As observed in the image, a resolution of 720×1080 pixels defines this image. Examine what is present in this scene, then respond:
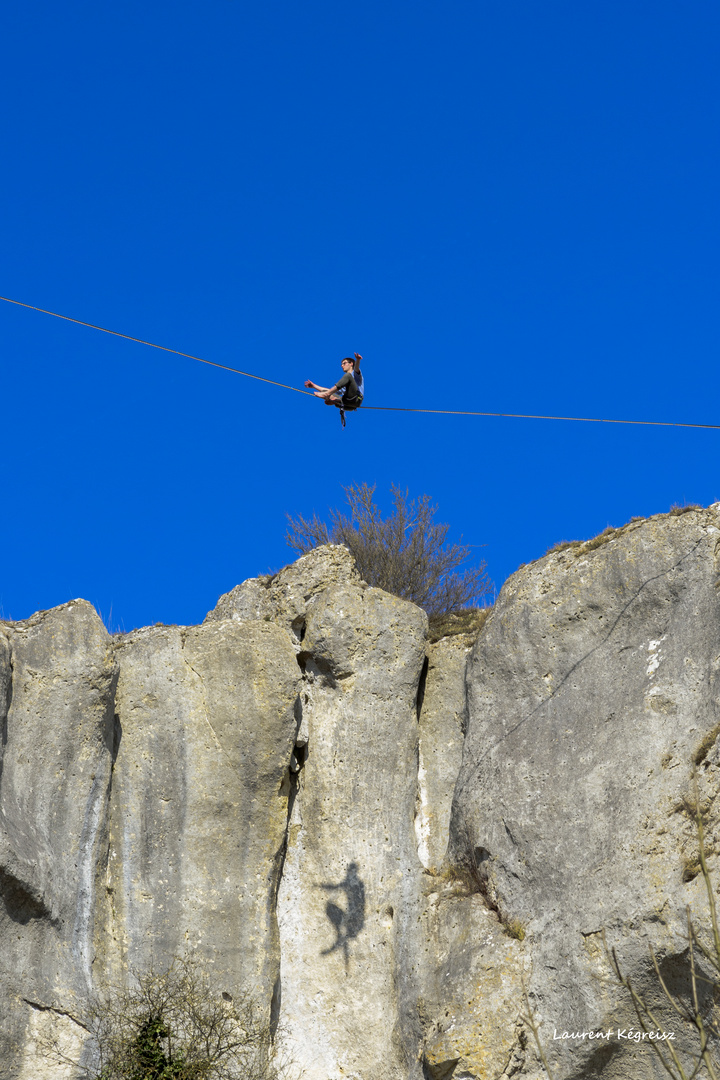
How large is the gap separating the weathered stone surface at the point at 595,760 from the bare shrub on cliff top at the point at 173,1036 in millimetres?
4109

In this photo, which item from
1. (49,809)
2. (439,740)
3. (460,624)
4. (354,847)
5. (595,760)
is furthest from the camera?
(460,624)

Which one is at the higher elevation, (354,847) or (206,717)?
(206,717)

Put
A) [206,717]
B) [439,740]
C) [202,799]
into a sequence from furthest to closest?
[439,740], [206,717], [202,799]

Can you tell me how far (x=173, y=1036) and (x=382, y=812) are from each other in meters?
4.64

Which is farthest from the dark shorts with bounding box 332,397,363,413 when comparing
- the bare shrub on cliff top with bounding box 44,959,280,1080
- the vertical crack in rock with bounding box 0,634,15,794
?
the bare shrub on cliff top with bounding box 44,959,280,1080

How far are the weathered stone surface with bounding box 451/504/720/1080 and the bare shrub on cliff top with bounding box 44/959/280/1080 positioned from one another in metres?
4.11

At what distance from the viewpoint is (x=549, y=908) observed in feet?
53.7

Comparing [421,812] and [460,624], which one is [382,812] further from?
[460,624]

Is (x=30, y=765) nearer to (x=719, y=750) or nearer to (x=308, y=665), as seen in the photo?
(x=308, y=665)

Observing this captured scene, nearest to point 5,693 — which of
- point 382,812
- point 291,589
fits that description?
point 291,589

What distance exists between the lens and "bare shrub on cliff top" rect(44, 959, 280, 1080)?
51.7 feet

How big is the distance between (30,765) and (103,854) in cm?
179

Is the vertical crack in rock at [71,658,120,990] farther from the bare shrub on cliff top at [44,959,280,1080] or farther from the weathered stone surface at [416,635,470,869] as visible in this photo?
the weathered stone surface at [416,635,470,869]

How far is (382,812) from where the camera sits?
1847 centimetres
